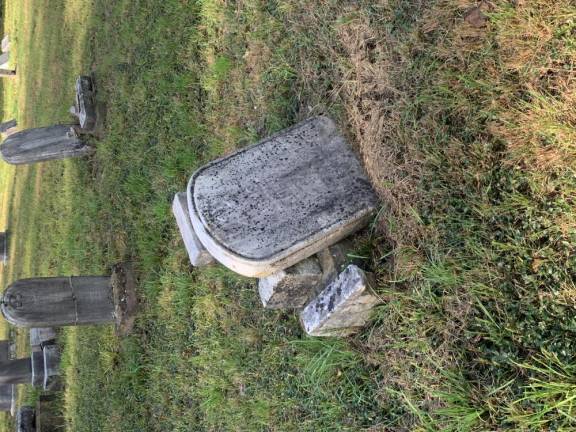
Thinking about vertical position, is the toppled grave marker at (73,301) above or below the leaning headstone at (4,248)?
above

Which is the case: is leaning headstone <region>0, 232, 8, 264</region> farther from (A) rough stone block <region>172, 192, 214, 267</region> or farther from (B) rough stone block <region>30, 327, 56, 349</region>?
(A) rough stone block <region>172, 192, 214, 267</region>

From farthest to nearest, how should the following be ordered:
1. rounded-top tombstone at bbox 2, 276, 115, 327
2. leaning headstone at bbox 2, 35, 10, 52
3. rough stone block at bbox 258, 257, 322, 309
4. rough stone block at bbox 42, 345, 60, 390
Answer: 1. leaning headstone at bbox 2, 35, 10, 52
2. rough stone block at bbox 42, 345, 60, 390
3. rounded-top tombstone at bbox 2, 276, 115, 327
4. rough stone block at bbox 258, 257, 322, 309

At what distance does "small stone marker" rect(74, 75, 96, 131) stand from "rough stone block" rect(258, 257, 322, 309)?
13.4 feet

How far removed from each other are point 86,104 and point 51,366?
306 centimetres

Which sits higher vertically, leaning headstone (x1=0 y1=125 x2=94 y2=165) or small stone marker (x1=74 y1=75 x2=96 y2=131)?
small stone marker (x1=74 y1=75 x2=96 y2=131)

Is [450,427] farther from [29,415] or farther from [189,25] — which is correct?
[29,415]

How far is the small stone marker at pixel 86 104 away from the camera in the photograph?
6355 mm

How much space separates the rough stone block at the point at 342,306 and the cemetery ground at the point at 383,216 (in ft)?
0.31

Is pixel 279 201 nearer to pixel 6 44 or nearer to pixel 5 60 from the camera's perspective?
pixel 5 60

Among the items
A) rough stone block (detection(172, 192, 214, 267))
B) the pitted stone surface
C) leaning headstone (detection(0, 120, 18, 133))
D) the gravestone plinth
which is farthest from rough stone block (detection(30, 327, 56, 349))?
leaning headstone (detection(0, 120, 18, 133))

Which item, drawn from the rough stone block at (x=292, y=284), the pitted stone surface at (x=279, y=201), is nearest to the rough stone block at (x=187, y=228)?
the pitted stone surface at (x=279, y=201)

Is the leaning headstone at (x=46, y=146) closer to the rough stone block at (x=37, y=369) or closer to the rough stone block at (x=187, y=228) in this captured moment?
the rough stone block at (x=37, y=369)

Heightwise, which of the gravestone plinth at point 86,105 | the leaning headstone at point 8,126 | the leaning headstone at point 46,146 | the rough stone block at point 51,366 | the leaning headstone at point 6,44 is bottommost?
the rough stone block at point 51,366

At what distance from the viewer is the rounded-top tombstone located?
191 inches
